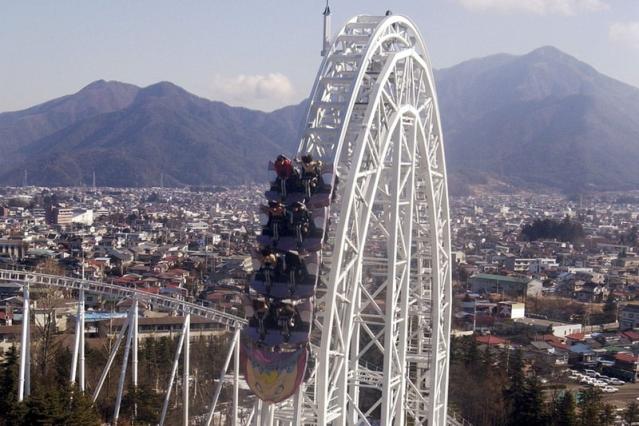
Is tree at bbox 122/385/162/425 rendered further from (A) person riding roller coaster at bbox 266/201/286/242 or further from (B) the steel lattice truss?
(A) person riding roller coaster at bbox 266/201/286/242

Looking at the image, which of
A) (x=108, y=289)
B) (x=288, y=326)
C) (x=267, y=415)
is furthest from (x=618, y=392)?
(x=288, y=326)

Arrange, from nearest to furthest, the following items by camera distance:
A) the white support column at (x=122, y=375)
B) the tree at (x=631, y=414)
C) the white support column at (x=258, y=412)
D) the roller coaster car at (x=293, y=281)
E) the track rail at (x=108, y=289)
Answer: the roller coaster car at (x=293, y=281) < the white support column at (x=258, y=412) < the white support column at (x=122, y=375) < the track rail at (x=108, y=289) < the tree at (x=631, y=414)

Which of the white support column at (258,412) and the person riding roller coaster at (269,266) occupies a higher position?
the person riding roller coaster at (269,266)

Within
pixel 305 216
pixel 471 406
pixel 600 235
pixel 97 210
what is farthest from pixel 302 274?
pixel 97 210

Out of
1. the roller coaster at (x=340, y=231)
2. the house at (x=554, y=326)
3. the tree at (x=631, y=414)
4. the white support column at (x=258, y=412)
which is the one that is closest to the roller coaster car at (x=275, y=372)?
the roller coaster at (x=340, y=231)

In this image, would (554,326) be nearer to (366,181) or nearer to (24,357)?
(24,357)

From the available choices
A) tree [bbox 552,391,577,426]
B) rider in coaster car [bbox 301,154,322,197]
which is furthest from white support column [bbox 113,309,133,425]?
tree [bbox 552,391,577,426]

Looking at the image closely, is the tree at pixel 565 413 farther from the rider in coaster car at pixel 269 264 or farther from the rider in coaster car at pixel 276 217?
the rider in coaster car at pixel 276 217
